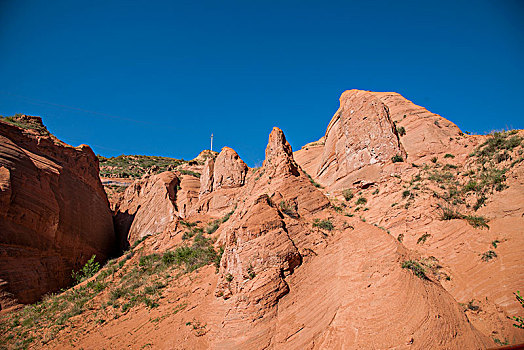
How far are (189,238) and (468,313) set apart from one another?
15549mm

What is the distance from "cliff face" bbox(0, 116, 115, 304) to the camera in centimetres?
1595

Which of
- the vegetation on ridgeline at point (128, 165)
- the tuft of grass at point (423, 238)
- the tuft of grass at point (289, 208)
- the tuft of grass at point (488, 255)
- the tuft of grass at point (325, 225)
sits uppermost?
the vegetation on ridgeline at point (128, 165)

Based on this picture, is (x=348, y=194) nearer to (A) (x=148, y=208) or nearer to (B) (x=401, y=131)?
(B) (x=401, y=131)

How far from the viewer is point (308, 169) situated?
39.9 meters

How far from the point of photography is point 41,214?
1805 centimetres

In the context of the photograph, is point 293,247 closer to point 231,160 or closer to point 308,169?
point 231,160

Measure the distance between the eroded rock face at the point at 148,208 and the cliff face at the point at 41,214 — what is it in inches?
163

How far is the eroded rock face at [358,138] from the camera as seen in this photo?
77.1ft

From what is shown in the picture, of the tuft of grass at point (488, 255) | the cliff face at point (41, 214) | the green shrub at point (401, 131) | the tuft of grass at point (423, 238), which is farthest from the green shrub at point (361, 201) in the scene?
the cliff face at point (41, 214)

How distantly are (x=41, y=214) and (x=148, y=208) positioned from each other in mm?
12377

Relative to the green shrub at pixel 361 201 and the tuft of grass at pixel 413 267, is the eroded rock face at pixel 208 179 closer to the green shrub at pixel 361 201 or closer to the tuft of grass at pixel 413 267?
the green shrub at pixel 361 201

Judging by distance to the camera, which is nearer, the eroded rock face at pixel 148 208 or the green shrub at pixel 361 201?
the green shrub at pixel 361 201

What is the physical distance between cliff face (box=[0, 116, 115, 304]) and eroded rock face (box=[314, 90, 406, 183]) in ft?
75.6

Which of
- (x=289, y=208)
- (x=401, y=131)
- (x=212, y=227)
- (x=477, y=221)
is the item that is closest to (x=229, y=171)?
(x=212, y=227)
